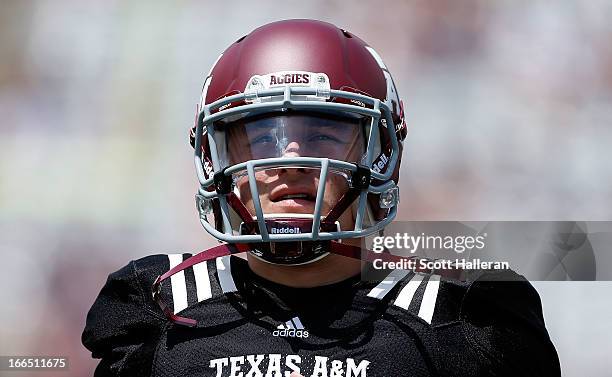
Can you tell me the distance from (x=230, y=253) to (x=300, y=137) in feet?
0.62

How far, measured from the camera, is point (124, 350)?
1297mm

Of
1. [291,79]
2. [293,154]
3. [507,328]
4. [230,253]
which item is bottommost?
[507,328]

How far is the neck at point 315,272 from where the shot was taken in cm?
129

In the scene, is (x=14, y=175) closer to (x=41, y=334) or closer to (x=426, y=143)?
(x=41, y=334)

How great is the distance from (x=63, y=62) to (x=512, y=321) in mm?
1442

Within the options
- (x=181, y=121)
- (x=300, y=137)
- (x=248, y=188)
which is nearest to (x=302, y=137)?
(x=300, y=137)

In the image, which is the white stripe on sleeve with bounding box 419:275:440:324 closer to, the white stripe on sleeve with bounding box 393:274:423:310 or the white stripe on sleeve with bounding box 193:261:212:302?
the white stripe on sleeve with bounding box 393:274:423:310

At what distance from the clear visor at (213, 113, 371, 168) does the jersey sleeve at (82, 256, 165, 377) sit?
215mm

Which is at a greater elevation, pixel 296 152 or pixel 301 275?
pixel 296 152

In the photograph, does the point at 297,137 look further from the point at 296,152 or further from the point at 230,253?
the point at 230,253

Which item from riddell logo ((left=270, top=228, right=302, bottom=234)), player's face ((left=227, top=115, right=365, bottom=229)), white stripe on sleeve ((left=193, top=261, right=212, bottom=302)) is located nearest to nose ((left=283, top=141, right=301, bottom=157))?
player's face ((left=227, top=115, right=365, bottom=229))

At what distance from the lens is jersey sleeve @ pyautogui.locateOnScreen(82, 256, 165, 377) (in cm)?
128

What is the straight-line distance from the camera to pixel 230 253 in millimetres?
1291

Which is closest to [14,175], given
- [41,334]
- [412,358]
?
[41,334]
